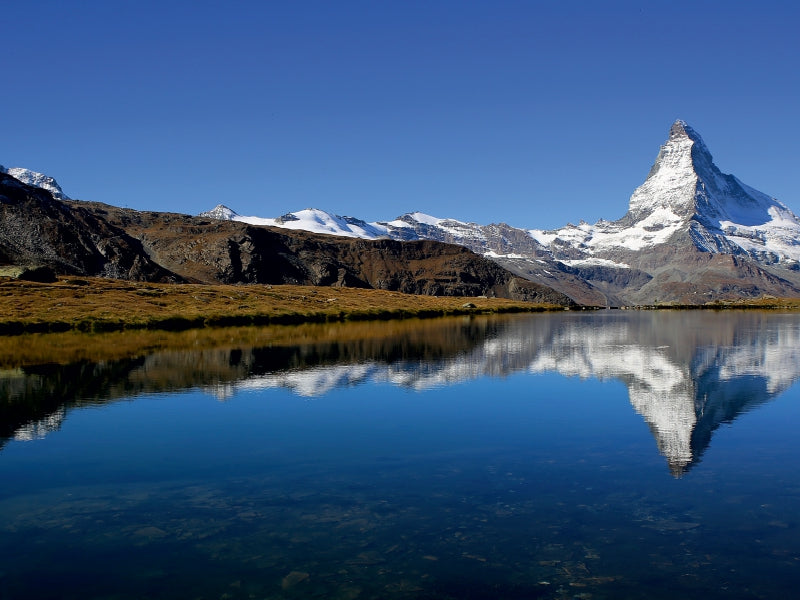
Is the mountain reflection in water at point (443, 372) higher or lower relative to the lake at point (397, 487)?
higher

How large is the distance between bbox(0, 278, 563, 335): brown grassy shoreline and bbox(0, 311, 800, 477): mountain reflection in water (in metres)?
29.7

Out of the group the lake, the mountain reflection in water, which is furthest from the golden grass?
the lake

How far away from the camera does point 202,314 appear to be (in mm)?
111438

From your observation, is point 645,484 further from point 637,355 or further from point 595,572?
point 637,355

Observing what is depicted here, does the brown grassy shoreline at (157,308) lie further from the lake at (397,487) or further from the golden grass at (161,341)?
the lake at (397,487)

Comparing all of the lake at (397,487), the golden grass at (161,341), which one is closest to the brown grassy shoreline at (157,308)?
the golden grass at (161,341)

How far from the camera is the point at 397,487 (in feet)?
72.6

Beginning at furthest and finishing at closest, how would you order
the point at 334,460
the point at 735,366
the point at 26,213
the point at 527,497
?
the point at 26,213 < the point at 735,366 < the point at 334,460 < the point at 527,497

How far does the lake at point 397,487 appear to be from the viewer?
1558 cm

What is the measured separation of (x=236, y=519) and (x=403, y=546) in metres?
5.05

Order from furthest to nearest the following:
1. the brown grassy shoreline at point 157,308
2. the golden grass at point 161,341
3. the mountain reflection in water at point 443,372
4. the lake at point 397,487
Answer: the brown grassy shoreline at point 157,308 → the golden grass at point 161,341 → the mountain reflection in water at point 443,372 → the lake at point 397,487

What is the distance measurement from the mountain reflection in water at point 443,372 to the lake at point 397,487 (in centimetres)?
40

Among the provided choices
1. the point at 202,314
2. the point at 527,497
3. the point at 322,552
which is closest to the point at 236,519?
the point at 322,552

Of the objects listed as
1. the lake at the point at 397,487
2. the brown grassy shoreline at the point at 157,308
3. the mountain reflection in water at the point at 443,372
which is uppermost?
the brown grassy shoreline at the point at 157,308
